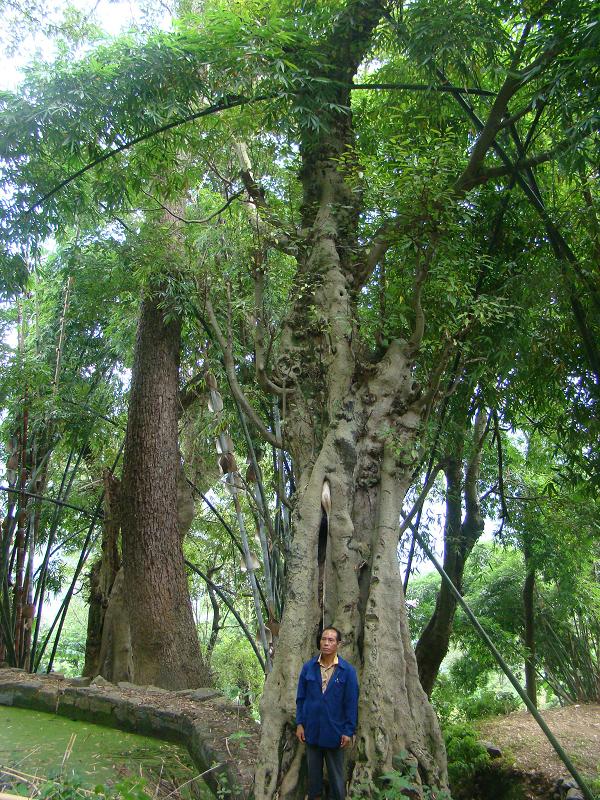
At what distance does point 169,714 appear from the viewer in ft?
14.0

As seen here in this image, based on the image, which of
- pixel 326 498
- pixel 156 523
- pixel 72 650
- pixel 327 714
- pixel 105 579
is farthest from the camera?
pixel 72 650

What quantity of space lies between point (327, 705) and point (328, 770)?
28 centimetres

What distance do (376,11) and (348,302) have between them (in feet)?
6.22

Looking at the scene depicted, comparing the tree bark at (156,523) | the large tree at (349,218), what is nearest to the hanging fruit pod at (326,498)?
the large tree at (349,218)

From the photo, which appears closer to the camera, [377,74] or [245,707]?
[245,707]

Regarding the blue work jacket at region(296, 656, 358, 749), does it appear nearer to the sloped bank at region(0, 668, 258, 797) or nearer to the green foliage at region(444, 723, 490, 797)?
the sloped bank at region(0, 668, 258, 797)

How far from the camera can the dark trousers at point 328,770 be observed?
9.34 ft

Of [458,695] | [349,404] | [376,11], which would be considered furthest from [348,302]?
[458,695]

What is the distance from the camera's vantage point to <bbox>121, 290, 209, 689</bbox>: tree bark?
557 centimetres

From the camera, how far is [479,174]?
4.06 metres

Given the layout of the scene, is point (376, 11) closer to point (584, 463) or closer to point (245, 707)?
point (584, 463)

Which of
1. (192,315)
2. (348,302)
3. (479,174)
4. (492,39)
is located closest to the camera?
(492,39)

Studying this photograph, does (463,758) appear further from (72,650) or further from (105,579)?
(72,650)

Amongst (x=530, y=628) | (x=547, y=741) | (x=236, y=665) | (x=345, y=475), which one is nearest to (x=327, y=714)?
(x=345, y=475)
